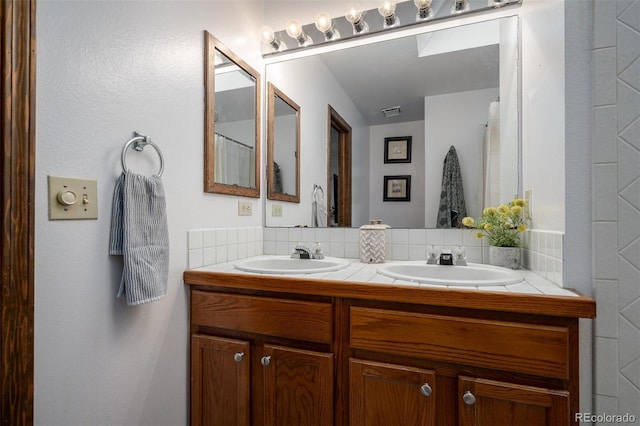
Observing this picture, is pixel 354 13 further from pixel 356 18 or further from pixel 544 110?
pixel 544 110

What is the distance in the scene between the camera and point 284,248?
5.90ft

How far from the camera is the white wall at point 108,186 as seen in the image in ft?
2.63

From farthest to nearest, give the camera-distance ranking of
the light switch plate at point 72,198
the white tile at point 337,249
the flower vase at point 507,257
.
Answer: the white tile at point 337,249
the flower vase at point 507,257
the light switch plate at point 72,198

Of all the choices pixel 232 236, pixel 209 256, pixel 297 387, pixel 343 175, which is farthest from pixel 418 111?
pixel 297 387

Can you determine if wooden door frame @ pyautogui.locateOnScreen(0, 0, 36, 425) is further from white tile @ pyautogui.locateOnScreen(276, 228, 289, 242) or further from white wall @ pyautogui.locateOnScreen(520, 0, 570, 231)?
white wall @ pyautogui.locateOnScreen(520, 0, 570, 231)

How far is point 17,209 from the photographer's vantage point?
718 millimetres

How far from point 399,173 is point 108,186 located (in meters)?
1.29

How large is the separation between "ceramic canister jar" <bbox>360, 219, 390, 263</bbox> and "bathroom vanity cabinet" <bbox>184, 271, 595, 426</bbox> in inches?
19.0

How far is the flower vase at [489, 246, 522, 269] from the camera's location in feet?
4.10

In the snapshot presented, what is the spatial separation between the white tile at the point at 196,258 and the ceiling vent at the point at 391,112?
118 centimetres

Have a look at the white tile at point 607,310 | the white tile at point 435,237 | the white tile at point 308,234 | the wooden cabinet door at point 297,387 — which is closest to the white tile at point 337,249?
the white tile at point 308,234

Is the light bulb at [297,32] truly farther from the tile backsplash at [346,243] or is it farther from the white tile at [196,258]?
the white tile at [196,258]

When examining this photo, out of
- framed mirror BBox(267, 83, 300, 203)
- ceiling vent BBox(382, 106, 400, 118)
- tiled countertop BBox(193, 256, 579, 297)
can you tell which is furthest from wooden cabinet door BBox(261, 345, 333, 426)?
ceiling vent BBox(382, 106, 400, 118)

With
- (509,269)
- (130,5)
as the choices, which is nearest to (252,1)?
(130,5)
